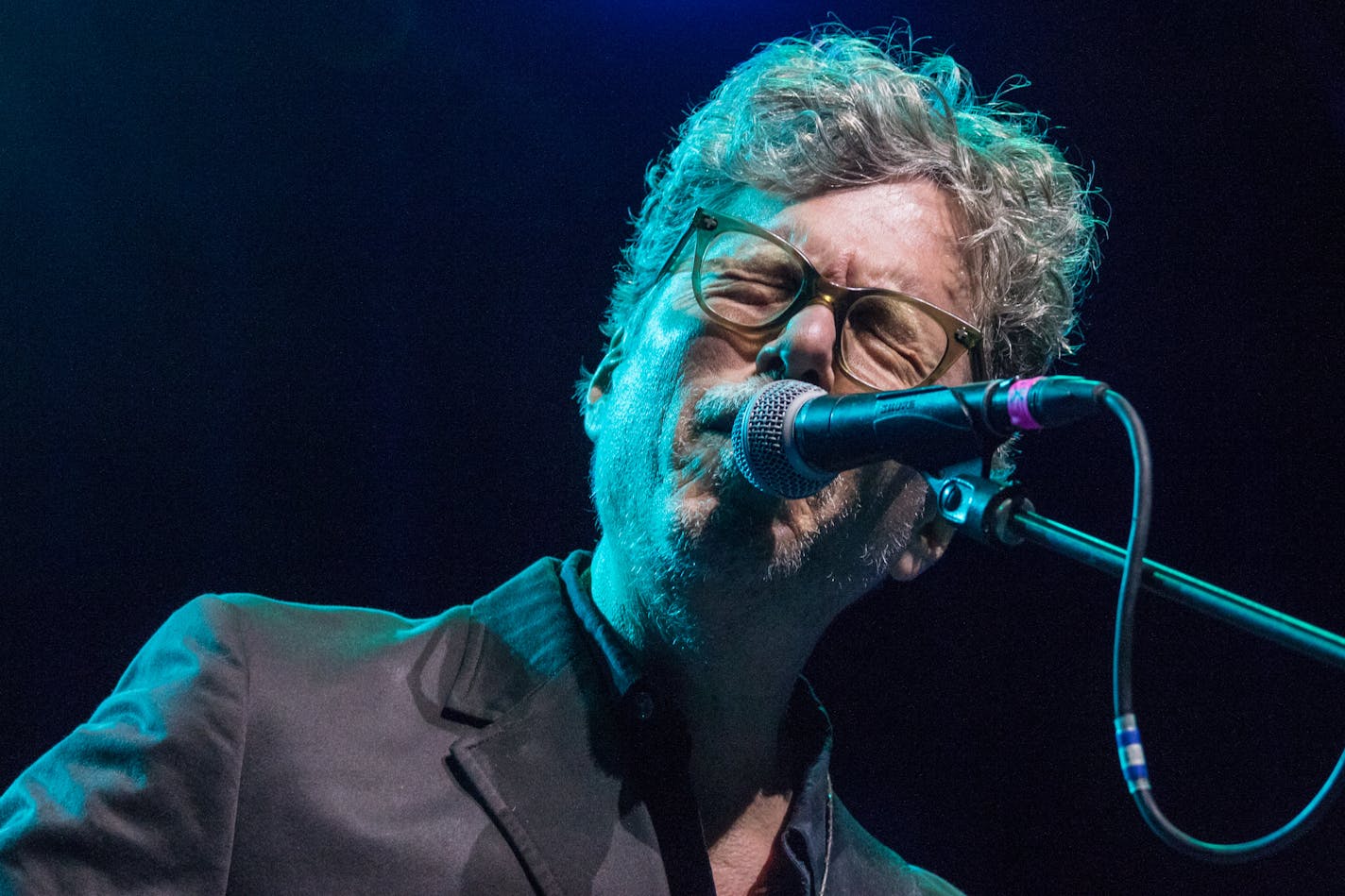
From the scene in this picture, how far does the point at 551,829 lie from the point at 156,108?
87.4 inches

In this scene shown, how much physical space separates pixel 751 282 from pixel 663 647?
0.74 metres

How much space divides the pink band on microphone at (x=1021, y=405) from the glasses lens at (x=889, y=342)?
0.82m

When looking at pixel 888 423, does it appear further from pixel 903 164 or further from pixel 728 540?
pixel 903 164

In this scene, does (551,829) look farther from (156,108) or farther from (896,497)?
(156,108)

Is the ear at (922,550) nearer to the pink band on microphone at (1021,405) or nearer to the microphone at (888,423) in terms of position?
the microphone at (888,423)

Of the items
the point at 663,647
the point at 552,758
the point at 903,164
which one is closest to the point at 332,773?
the point at 552,758

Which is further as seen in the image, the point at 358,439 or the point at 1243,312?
the point at 1243,312

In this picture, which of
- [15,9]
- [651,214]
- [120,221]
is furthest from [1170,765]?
[15,9]

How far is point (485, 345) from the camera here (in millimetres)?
3133

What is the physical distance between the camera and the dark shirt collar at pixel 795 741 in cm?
194

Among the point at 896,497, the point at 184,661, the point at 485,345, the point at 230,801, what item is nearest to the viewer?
the point at 230,801

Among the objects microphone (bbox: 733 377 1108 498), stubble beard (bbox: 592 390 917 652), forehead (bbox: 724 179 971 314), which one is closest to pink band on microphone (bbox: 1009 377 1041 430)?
microphone (bbox: 733 377 1108 498)

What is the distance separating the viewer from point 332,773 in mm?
1634

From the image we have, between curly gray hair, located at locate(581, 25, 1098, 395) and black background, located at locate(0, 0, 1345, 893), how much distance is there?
0.40 metres
